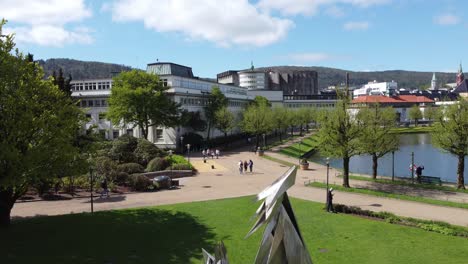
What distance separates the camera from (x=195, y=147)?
5756 cm

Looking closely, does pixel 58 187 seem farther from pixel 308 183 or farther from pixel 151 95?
pixel 151 95

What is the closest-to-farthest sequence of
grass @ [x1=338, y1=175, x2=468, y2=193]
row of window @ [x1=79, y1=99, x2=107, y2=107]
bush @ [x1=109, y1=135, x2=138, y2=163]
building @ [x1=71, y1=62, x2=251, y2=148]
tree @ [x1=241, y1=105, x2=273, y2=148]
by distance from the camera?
grass @ [x1=338, y1=175, x2=468, y2=193] < bush @ [x1=109, y1=135, x2=138, y2=163] < building @ [x1=71, y1=62, x2=251, y2=148] < tree @ [x1=241, y1=105, x2=273, y2=148] < row of window @ [x1=79, y1=99, x2=107, y2=107]

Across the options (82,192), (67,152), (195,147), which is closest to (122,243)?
(67,152)

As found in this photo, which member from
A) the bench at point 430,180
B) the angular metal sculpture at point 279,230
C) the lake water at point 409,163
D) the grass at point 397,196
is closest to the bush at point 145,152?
the grass at point 397,196

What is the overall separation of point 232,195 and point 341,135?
9.67 m

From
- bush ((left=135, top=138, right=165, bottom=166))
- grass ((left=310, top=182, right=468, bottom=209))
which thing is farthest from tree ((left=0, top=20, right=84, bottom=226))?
bush ((left=135, top=138, right=165, bottom=166))

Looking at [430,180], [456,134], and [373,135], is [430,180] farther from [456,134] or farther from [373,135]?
[373,135]

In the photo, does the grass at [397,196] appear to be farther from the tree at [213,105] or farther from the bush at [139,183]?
the tree at [213,105]

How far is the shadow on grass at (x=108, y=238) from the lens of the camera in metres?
15.1

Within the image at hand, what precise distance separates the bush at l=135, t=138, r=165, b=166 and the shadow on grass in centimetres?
1805

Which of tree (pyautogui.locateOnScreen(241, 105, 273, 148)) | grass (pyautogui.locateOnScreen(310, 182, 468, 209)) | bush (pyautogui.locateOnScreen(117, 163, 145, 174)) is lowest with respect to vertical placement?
grass (pyautogui.locateOnScreen(310, 182, 468, 209))

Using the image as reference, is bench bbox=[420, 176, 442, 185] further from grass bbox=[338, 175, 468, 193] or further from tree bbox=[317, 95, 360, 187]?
tree bbox=[317, 95, 360, 187]

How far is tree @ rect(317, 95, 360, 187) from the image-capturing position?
30266mm

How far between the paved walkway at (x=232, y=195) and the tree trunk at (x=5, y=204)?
4.18m
